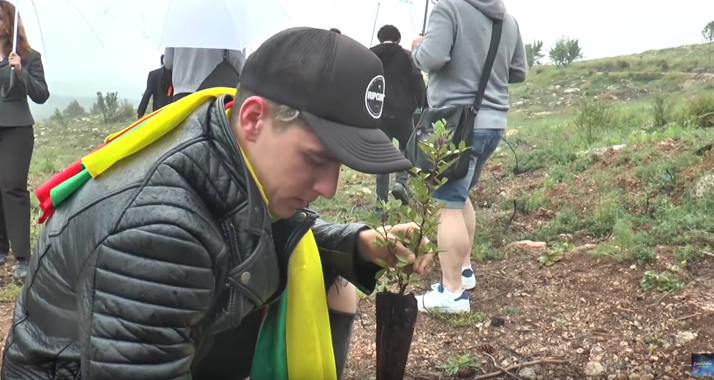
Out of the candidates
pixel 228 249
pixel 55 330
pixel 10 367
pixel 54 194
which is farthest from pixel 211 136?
pixel 10 367

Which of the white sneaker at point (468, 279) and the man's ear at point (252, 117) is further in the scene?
the white sneaker at point (468, 279)

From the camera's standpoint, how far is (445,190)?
124 inches

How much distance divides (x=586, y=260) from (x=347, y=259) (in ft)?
7.05

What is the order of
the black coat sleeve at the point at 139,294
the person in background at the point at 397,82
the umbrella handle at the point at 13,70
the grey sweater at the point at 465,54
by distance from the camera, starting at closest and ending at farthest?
1. the black coat sleeve at the point at 139,294
2. the grey sweater at the point at 465,54
3. the umbrella handle at the point at 13,70
4. the person in background at the point at 397,82

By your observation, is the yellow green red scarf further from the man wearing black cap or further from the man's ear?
the man's ear

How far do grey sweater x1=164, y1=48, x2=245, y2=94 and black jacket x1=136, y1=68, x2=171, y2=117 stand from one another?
0.41 meters

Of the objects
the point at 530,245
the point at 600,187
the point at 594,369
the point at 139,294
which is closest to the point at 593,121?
the point at 600,187

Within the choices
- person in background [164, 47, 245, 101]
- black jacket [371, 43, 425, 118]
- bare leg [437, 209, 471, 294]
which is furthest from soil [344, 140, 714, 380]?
person in background [164, 47, 245, 101]

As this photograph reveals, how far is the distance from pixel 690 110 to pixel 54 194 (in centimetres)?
672

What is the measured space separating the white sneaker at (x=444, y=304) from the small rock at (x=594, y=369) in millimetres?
684

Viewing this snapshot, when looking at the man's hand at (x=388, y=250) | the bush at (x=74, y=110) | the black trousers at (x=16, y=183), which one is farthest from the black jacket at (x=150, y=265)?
the bush at (x=74, y=110)

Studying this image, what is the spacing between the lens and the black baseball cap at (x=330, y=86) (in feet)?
4.52

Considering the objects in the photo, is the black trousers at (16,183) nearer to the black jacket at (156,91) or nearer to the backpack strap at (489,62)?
the black jacket at (156,91)

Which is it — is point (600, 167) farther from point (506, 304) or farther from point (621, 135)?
point (506, 304)
